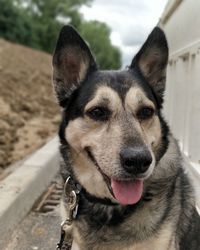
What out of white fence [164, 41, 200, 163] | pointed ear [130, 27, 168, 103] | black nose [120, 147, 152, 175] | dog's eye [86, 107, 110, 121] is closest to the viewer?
black nose [120, 147, 152, 175]

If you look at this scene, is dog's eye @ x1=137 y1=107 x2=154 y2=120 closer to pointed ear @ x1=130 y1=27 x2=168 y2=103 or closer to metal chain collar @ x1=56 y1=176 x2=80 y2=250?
pointed ear @ x1=130 y1=27 x2=168 y2=103

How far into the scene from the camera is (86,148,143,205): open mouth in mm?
3328

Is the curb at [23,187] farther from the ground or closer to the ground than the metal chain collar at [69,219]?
closer to the ground

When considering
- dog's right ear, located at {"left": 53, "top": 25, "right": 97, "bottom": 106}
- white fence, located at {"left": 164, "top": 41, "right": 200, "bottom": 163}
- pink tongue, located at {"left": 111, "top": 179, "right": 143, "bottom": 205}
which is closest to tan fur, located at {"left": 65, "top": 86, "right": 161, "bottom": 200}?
pink tongue, located at {"left": 111, "top": 179, "right": 143, "bottom": 205}

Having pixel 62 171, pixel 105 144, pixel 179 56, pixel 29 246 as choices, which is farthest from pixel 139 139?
pixel 179 56

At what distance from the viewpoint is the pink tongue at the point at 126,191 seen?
10.9ft

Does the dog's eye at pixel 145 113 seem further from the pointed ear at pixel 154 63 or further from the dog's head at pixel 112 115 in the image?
the pointed ear at pixel 154 63

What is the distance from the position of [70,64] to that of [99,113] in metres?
0.53

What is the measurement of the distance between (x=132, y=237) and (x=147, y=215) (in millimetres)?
200

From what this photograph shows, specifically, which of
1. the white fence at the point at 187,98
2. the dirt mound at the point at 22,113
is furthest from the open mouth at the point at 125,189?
the dirt mound at the point at 22,113

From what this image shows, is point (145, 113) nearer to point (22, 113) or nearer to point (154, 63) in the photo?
point (154, 63)

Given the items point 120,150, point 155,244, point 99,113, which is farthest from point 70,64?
point 155,244

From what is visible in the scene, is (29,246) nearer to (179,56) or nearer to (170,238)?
(170,238)

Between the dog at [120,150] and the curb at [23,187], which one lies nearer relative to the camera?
the dog at [120,150]
